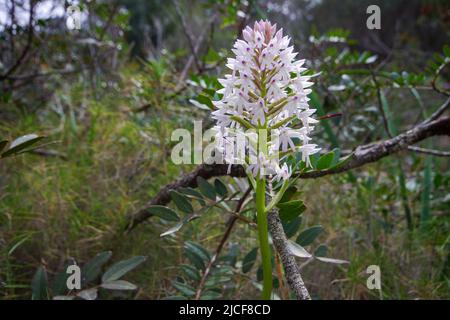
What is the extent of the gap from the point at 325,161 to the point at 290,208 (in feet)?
0.37

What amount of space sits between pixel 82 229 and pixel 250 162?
853 mm

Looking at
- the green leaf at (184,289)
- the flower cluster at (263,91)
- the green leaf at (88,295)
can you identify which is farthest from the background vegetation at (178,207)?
the flower cluster at (263,91)

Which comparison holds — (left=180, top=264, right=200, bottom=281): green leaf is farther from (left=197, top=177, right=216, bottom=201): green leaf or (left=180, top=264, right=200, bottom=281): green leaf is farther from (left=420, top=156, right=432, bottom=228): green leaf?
(left=420, top=156, right=432, bottom=228): green leaf

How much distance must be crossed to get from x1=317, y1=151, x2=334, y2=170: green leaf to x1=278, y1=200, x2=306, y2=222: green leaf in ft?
0.28

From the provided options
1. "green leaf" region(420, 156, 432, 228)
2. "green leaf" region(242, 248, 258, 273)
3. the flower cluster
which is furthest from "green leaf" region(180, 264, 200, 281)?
"green leaf" region(420, 156, 432, 228)

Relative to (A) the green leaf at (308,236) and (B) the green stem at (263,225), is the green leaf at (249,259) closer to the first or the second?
(A) the green leaf at (308,236)

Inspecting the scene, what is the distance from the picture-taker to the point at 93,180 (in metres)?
1.67

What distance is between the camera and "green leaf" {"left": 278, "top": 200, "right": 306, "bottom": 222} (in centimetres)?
83

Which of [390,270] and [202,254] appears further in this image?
[390,270]

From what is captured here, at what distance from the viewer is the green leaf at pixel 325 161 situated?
34.1 inches
